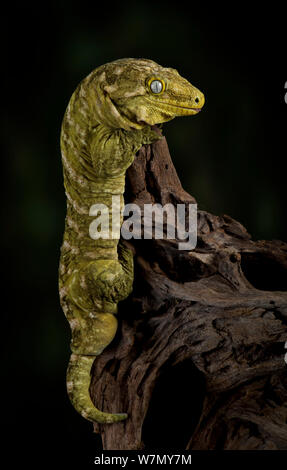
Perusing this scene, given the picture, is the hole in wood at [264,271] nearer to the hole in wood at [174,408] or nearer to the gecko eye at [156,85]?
the hole in wood at [174,408]

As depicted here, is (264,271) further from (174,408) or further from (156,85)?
(156,85)

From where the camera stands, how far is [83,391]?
9.11ft

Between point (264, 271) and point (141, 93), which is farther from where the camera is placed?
point (264, 271)

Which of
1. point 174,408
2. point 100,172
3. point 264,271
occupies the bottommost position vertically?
point 174,408

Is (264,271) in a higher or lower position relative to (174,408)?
higher

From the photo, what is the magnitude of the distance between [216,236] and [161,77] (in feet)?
3.40

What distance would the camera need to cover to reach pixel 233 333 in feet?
8.86

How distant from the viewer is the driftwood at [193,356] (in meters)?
2.65

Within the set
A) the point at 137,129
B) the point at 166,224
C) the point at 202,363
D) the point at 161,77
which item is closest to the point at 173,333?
the point at 202,363

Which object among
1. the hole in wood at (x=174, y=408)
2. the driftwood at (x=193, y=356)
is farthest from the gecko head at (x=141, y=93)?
the hole in wood at (x=174, y=408)

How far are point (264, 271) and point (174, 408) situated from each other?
3.22 ft

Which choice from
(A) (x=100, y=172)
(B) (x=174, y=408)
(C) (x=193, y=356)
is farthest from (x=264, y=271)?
(A) (x=100, y=172)

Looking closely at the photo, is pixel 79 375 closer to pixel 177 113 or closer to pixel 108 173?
pixel 108 173

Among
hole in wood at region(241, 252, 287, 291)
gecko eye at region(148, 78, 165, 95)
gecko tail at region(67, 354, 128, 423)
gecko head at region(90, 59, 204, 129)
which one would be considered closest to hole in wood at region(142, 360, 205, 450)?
gecko tail at region(67, 354, 128, 423)
